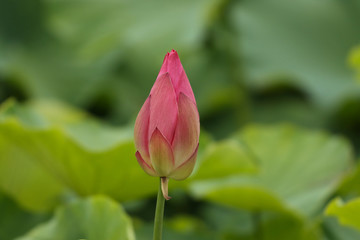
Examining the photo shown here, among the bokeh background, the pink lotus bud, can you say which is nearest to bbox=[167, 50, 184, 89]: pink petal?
the pink lotus bud

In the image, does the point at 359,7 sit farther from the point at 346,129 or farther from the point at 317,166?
the point at 317,166

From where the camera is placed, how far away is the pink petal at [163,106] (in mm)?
481

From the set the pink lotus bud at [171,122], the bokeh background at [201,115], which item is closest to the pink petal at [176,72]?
the pink lotus bud at [171,122]

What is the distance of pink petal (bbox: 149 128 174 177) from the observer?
1.58 feet

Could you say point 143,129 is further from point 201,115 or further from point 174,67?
point 201,115

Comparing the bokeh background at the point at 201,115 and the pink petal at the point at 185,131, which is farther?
the bokeh background at the point at 201,115

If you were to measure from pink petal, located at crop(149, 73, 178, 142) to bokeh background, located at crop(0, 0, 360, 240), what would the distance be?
0.54 feet

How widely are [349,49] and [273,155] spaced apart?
2.32ft

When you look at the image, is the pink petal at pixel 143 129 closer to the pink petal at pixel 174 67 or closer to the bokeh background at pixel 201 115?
the pink petal at pixel 174 67

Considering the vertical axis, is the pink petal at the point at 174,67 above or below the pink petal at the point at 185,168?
above

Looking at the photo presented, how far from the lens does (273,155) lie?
107 centimetres

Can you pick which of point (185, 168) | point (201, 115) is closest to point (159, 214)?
point (185, 168)

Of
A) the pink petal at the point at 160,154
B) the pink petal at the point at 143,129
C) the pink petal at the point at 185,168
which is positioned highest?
the pink petal at the point at 143,129

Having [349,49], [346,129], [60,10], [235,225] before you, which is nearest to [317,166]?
[235,225]
